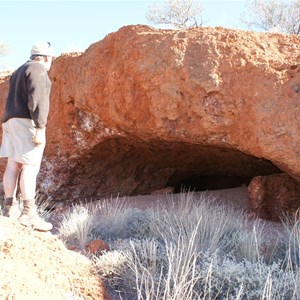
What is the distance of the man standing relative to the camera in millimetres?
4648

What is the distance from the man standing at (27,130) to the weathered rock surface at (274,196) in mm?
3248

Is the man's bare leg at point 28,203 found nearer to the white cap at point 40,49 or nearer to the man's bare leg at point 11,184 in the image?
the man's bare leg at point 11,184

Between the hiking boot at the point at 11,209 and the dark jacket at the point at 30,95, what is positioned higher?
the dark jacket at the point at 30,95

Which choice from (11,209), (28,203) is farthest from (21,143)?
(11,209)

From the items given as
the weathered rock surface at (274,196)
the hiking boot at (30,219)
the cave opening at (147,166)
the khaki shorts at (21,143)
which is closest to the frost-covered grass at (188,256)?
the hiking boot at (30,219)

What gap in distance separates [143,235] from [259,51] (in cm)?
254

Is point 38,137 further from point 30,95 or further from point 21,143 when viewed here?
point 30,95

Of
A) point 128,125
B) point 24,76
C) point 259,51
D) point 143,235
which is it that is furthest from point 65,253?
point 259,51

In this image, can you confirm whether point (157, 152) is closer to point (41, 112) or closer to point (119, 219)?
point (119, 219)

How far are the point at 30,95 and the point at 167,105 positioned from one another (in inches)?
71.6

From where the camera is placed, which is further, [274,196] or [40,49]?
[274,196]

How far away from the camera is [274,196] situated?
6.77 meters

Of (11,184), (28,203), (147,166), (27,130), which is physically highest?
(27,130)

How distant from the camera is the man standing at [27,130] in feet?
15.3
